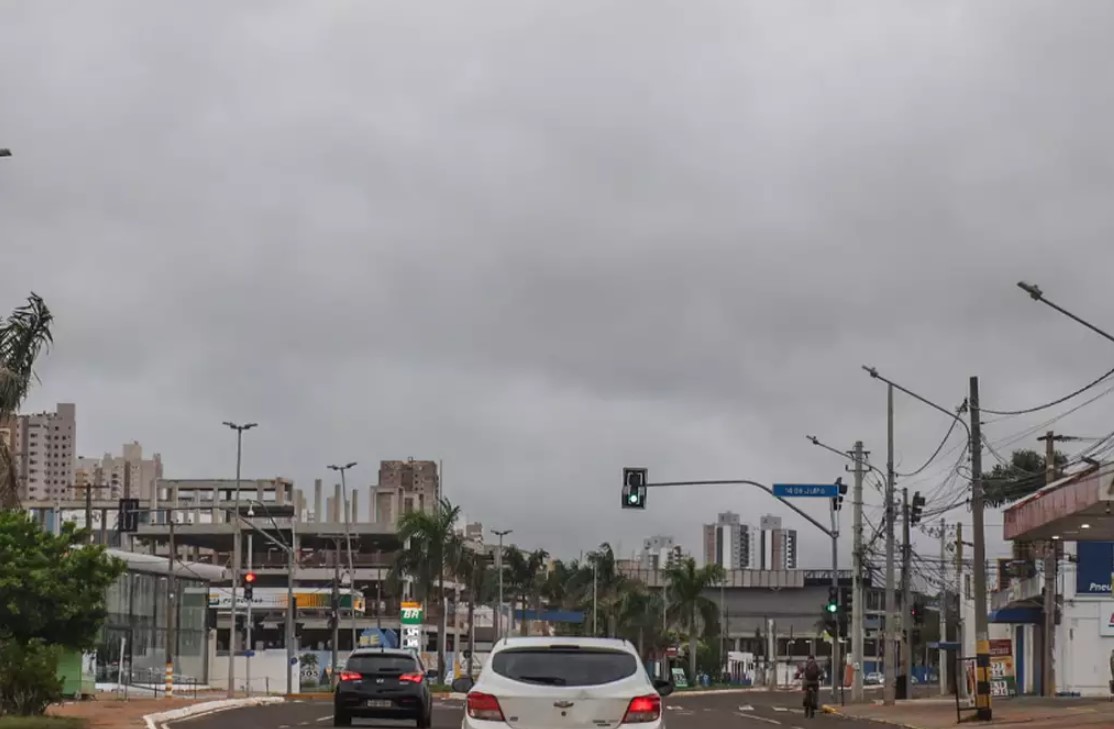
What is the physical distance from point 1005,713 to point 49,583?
24039 millimetres

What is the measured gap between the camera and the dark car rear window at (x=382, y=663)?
1340 inches

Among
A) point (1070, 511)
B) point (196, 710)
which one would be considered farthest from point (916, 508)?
point (196, 710)

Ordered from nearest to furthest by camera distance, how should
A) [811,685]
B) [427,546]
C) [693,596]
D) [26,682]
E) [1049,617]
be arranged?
1. [26,682]
2. [811,685]
3. [1049,617]
4. [427,546]
5. [693,596]

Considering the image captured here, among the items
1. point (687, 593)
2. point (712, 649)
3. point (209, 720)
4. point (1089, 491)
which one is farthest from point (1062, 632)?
point (712, 649)

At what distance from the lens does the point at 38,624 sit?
1474 inches

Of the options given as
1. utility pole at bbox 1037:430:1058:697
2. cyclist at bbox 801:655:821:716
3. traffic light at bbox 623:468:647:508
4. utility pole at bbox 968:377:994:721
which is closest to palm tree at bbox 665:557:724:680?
utility pole at bbox 1037:430:1058:697

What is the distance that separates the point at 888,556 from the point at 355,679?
942 inches

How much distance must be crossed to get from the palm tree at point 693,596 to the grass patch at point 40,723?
93394 millimetres

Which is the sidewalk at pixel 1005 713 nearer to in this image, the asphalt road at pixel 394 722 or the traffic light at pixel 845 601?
the asphalt road at pixel 394 722

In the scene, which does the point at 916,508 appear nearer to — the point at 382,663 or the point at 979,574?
the point at 979,574

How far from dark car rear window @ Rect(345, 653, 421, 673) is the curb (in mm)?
3826

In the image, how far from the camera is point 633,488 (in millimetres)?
47062

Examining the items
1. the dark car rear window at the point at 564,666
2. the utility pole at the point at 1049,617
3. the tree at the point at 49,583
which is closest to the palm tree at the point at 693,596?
the utility pole at the point at 1049,617

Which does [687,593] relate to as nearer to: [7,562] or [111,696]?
[111,696]
